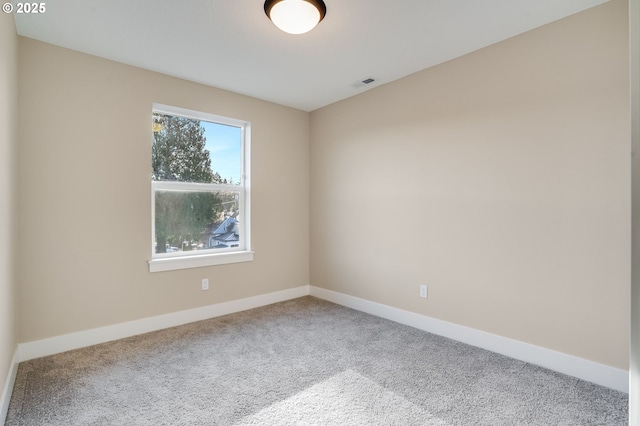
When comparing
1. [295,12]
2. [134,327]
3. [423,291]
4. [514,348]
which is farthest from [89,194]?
[514,348]

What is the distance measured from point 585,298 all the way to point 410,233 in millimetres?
1435

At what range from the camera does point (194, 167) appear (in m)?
3.54

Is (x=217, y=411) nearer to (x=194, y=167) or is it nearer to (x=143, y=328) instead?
(x=143, y=328)

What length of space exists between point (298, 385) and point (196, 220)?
2107 millimetres

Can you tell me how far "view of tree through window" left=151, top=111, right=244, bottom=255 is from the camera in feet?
10.9

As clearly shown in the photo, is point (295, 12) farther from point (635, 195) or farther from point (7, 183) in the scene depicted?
point (7, 183)

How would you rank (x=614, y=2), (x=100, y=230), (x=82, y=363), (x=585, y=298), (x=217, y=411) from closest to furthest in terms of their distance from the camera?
1. (x=217, y=411)
2. (x=614, y=2)
3. (x=585, y=298)
4. (x=82, y=363)
5. (x=100, y=230)

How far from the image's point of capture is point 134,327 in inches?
120

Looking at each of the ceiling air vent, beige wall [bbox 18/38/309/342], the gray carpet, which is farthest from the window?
the ceiling air vent

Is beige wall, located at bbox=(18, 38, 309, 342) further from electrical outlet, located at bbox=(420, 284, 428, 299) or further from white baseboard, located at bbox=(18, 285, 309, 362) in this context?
electrical outlet, located at bbox=(420, 284, 428, 299)

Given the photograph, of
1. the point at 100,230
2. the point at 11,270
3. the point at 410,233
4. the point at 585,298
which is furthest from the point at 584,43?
the point at 11,270

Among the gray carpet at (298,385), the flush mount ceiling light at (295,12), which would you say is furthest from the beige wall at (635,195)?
the flush mount ceiling light at (295,12)

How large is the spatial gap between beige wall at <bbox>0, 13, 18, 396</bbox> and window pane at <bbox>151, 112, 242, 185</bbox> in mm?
1102

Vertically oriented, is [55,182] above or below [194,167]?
below
